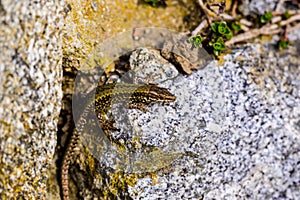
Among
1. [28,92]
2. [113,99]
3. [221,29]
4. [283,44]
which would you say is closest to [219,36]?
[221,29]

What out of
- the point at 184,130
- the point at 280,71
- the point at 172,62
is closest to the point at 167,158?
the point at 184,130

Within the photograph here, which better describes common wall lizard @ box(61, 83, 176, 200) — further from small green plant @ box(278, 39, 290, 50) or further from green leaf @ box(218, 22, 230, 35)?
small green plant @ box(278, 39, 290, 50)

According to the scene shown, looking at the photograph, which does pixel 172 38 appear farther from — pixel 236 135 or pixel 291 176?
pixel 291 176

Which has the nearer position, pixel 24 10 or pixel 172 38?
pixel 24 10

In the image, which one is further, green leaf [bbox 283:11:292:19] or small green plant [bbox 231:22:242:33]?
green leaf [bbox 283:11:292:19]

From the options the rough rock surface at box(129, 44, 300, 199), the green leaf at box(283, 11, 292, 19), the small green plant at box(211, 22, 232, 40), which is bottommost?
the rough rock surface at box(129, 44, 300, 199)

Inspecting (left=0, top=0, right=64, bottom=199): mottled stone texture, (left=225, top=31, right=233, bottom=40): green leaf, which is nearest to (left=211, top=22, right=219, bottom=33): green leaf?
(left=225, top=31, right=233, bottom=40): green leaf

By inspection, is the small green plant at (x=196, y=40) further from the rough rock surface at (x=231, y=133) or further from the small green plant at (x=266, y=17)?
the small green plant at (x=266, y=17)

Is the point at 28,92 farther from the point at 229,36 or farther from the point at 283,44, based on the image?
the point at 283,44
